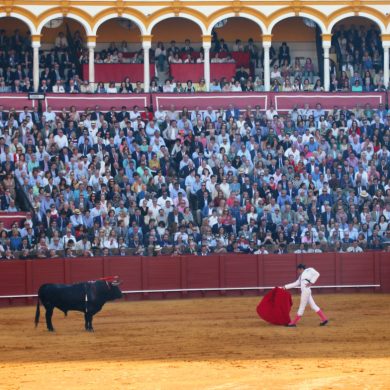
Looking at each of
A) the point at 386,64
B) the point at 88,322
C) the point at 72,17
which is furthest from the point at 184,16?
the point at 88,322

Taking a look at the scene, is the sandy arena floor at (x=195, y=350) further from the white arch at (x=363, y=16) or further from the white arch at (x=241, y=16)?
the white arch at (x=363, y=16)

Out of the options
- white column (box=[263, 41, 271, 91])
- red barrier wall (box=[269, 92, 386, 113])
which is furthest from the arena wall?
white column (box=[263, 41, 271, 91])

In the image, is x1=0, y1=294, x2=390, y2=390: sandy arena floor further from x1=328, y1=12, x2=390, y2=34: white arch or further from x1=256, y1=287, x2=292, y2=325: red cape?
x1=328, y1=12, x2=390, y2=34: white arch

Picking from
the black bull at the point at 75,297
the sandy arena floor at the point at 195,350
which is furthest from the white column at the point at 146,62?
the black bull at the point at 75,297

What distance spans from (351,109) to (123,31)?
7.18 m

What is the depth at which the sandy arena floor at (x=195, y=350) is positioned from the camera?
57.0 ft

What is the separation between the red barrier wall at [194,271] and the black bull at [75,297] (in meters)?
4.86

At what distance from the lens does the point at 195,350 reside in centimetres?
1991

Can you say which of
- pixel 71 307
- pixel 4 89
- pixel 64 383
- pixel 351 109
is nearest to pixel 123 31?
pixel 4 89

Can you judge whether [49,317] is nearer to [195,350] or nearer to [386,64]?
[195,350]

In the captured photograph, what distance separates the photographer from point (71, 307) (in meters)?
21.9

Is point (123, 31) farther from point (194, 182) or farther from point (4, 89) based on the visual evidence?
point (194, 182)

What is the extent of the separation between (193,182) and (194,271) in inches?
86.7

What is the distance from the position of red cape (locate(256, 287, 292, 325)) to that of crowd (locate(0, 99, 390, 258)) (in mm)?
4737
